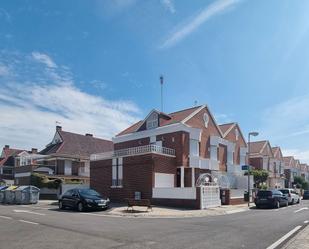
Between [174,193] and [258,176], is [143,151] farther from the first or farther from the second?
[258,176]

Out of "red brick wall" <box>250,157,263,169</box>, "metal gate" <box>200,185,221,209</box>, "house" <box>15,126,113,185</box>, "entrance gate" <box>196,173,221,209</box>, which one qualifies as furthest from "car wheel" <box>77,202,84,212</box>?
"red brick wall" <box>250,157,263,169</box>

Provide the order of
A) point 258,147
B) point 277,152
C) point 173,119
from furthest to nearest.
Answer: point 277,152, point 258,147, point 173,119

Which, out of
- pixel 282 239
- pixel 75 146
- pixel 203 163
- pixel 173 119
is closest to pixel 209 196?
pixel 203 163

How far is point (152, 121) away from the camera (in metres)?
40.2

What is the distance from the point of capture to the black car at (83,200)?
2558 centimetres

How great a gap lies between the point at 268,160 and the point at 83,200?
Result: 46.3 meters

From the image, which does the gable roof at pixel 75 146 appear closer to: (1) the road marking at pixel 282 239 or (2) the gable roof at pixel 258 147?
(2) the gable roof at pixel 258 147

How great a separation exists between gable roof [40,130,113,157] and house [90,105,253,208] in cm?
1493

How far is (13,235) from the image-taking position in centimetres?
1329

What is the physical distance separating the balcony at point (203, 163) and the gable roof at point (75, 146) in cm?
2331

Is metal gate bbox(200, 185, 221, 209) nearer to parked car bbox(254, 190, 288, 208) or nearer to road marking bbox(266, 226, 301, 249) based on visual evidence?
parked car bbox(254, 190, 288, 208)

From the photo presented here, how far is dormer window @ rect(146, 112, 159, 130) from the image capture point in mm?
39844

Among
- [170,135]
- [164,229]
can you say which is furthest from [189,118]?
[164,229]

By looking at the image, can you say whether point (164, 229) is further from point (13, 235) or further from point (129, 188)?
point (129, 188)
